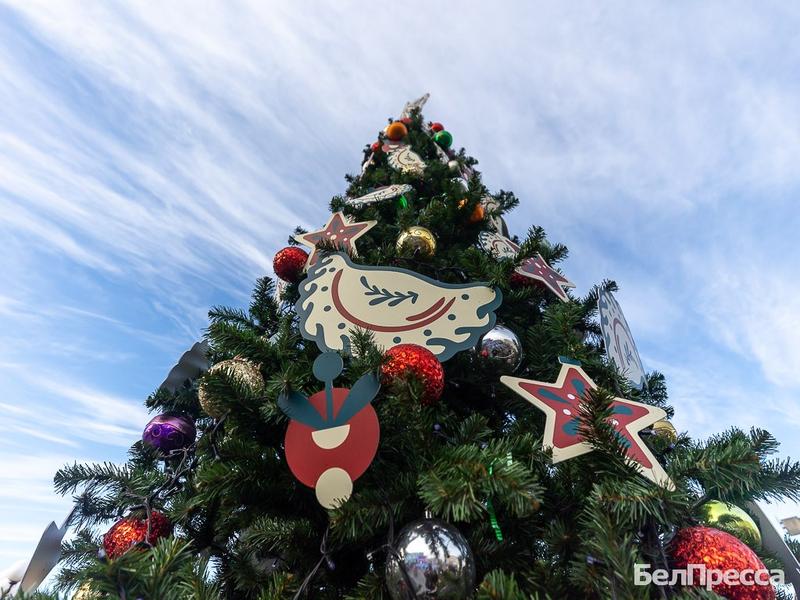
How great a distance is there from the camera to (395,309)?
1.17m

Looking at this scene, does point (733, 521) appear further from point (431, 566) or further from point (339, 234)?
point (339, 234)

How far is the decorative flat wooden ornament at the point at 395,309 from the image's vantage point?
3.59ft

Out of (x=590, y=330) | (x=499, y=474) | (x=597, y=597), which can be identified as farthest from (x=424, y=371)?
(x=590, y=330)

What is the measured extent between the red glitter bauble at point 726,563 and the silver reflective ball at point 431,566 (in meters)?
0.29

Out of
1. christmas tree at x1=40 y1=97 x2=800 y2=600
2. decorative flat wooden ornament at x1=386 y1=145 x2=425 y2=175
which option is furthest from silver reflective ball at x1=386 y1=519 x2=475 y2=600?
decorative flat wooden ornament at x1=386 y1=145 x2=425 y2=175

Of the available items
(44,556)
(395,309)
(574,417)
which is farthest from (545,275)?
(44,556)

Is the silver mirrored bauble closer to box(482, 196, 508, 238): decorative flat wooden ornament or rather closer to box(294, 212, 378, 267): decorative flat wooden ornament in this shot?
box(294, 212, 378, 267): decorative flat wooden ornament

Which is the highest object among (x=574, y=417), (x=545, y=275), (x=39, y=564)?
(x=545, y=275)

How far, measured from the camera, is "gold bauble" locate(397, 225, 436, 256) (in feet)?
5.11

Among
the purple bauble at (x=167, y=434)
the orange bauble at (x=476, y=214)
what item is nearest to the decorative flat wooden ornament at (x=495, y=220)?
the orange bauble at (x=476, y=214)

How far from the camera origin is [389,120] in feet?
11.1

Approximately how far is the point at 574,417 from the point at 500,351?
0.43m

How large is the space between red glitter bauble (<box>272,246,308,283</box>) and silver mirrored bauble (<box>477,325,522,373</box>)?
997 mm

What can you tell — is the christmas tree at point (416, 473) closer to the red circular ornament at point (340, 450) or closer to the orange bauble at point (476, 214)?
the red circular ornament at point (340, 450)
